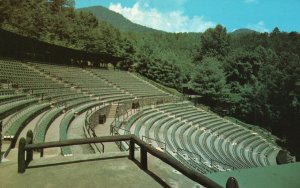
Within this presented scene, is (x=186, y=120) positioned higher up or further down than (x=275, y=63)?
further down

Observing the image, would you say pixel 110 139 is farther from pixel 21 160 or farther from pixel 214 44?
pixel 214 44

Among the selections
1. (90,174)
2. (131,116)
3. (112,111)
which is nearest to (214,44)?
(112,111)

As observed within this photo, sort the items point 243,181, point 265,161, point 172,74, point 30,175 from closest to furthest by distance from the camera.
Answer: point 30,175 < point 243,181 < point 265,161 < point 172,74

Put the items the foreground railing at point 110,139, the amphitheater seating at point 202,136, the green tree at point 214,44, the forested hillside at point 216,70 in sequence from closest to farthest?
the foreground railing at point 110,139 < the amphitheater seating at point 202,136 < the forested hillside at point 216,70 < the green tree at point 214,44

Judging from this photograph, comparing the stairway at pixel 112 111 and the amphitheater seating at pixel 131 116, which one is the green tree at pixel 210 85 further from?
the stairway at pixel 112 111

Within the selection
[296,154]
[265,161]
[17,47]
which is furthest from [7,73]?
[296,154]

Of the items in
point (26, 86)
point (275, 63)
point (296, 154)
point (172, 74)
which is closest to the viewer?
point (26, 86)

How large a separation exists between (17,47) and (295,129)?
41.8 m

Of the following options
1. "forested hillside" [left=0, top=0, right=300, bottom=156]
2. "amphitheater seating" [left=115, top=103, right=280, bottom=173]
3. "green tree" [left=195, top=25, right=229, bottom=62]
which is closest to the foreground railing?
"amphitheater seating" [left=115, top=103, right=280, bottom=173]

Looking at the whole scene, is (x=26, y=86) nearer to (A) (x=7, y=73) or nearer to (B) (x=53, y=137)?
(A) (x=7, y=73)

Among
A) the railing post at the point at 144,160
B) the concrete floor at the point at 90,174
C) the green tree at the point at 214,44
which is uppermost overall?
the green tree at the point at 214,44

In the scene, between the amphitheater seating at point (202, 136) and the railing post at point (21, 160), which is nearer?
the railing post at point (21, 160)

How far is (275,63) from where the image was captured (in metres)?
56.2

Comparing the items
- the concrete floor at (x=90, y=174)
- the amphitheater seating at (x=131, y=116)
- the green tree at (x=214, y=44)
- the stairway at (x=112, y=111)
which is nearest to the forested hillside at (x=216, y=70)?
the amphitheater seating at (x=131, y=116)
